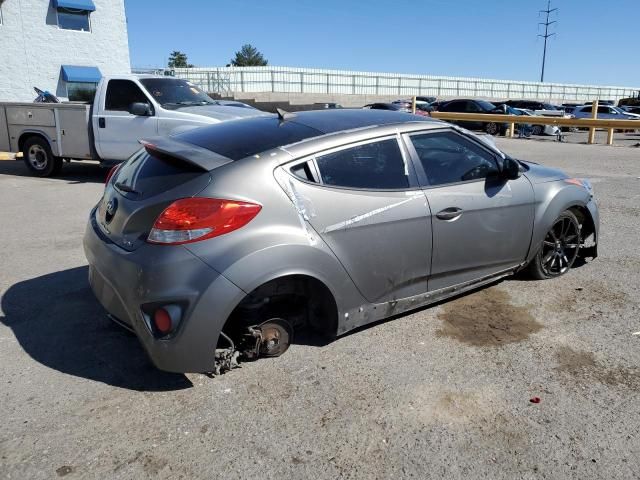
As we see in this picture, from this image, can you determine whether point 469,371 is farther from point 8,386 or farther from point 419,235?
point 8,386

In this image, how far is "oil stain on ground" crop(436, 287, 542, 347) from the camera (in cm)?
396

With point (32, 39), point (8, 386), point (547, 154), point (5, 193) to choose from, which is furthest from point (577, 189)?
point (32, 39)

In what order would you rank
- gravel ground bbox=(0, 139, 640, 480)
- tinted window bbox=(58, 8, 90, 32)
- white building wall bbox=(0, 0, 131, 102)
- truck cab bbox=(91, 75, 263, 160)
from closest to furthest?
gravel ground bbox=(0, 139, 640, 480) → truck cab bbox=(91, 75, 263, 160) → white building wall bbox=(0, 0, 131, 102) → tinted window bbox=(58, 8, 90, 32)

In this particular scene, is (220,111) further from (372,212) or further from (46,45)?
(46,45)

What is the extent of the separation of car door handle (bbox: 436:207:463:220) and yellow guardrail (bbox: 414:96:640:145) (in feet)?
58.6

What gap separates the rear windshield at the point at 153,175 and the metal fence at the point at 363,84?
117ft

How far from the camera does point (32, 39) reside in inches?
982

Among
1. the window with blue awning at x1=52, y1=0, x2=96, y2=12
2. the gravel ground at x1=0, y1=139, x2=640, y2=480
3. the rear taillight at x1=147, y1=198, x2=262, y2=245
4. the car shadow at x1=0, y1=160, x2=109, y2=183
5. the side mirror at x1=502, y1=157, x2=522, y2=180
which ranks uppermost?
the window with blue awning at x1=52, y1=0, x2=96, y2=12

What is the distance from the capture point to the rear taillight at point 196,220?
3031 mm

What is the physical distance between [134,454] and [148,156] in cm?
194

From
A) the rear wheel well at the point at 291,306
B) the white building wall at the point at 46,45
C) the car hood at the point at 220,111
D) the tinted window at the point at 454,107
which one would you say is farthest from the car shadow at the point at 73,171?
the tinted window at the point at 454,107

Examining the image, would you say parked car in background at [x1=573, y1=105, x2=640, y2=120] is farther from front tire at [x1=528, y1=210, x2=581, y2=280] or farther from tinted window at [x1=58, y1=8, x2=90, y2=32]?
front tire at [x1=528, y1=210, x2=581, y2=280]

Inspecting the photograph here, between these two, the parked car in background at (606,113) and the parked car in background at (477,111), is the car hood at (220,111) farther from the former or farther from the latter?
the parked car in background at (606,113)

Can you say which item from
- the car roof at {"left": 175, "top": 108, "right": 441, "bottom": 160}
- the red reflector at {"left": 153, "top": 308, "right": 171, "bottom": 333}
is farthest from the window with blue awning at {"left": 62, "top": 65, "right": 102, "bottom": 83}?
the red reflector at {"left": 153, "top": 308, "right": 171, "bottom": 333}
